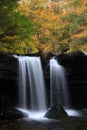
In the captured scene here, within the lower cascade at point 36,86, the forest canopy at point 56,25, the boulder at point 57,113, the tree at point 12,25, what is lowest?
the boulder at point 57,113

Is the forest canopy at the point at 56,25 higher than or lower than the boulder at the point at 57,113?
higher

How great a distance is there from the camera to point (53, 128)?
35.7 feet

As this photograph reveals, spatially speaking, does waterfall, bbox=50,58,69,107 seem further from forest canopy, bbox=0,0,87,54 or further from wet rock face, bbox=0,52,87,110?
forest canopy, bbox=0,0,87,54

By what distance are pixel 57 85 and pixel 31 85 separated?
201 centimetres

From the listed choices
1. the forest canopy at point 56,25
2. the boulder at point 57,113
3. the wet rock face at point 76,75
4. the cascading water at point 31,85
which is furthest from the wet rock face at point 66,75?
the forest canopy at point 56,25

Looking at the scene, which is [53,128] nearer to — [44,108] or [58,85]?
[44,108]

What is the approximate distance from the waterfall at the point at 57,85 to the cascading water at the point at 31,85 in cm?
83

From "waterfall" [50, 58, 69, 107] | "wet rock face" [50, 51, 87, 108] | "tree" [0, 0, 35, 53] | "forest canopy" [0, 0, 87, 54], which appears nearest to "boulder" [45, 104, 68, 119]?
"waterfall" [50, 58, 69, 107]

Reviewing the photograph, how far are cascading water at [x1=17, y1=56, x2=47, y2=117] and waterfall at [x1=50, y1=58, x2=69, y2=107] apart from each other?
0.83 m

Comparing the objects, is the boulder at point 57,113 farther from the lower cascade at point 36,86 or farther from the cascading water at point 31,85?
the cascading water at point 31,85

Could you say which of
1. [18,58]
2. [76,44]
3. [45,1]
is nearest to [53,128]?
[18,58]

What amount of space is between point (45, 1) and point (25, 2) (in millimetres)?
2555

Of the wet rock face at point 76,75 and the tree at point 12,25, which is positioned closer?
the tree at point 12,25

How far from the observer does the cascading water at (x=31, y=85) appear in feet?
52.3
